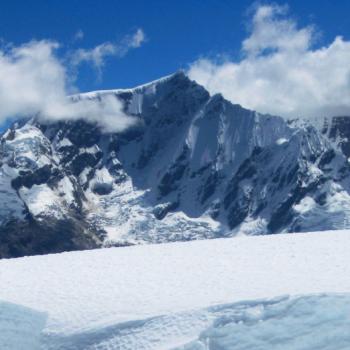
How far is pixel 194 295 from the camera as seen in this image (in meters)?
25.2

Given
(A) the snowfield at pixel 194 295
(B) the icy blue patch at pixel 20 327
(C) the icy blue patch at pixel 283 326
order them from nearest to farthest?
1. (C) the icy blue patch at pixel 283 326
2. (A) the snowfield at pixel 194 295
3. (B) the icy blue patch at pixel 20 327

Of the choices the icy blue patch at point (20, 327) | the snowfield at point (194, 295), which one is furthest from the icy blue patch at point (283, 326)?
the icy blue patch at point (20, 327)

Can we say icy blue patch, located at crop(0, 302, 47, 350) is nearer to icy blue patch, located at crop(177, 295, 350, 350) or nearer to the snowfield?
the snowfield

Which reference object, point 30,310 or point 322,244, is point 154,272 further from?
point 322,244

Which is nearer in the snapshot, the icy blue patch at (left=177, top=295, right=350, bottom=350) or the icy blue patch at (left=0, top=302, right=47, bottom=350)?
the icy blue patch at (left=177, top=295, right=350, bottom=350)

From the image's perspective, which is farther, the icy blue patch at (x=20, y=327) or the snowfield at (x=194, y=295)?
the icy blue patch at (x=20, y=327)

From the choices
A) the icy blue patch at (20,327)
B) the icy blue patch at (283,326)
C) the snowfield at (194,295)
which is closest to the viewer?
the icy blue patch at (283,326)

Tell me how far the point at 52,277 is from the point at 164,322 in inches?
340

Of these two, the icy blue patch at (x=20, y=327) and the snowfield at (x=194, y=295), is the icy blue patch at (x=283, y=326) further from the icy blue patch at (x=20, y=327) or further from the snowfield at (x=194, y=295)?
the icy blue patch at (x=20, y=327)

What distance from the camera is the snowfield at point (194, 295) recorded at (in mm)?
21641

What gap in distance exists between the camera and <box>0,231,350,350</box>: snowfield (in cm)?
2164

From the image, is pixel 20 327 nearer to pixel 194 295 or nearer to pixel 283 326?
pixel 194 295

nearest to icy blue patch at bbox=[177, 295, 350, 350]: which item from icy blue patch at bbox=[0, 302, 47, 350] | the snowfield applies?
the snowfield

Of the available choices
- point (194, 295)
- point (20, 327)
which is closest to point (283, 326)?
point (194, 295)
